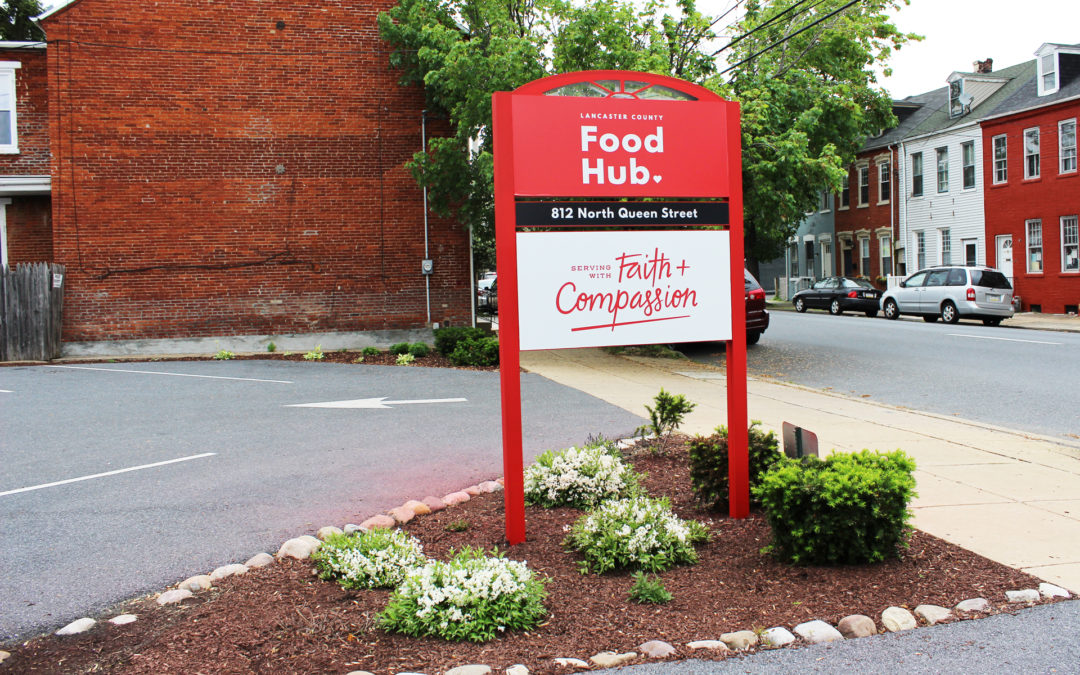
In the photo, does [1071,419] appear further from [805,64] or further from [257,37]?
[805,64]

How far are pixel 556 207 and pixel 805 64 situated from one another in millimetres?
23542

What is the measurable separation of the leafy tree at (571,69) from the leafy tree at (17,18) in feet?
77.2

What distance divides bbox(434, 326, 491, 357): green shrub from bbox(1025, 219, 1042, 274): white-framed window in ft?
73.8

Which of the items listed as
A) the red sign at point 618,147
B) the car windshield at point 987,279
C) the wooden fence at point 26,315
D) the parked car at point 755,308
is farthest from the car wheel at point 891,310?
the red sign at point 618,147

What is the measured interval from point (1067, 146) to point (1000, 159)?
10.4ft

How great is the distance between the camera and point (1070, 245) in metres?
29.9

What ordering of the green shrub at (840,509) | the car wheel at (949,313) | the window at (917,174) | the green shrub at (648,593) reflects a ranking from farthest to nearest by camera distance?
the window at (917,174) → the car wheel at (949,313) → the green shrub at (840,509) → the green shrub at (648,593)

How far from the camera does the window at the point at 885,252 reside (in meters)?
39.9

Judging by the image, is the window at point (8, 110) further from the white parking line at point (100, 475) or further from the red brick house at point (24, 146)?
the white parking line at point (100, 475)

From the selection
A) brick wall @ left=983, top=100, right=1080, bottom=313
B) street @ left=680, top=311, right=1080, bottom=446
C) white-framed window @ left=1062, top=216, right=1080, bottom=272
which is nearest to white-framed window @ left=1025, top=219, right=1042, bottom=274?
brick wall @ left=983, top=100, right=1080, bottom=313

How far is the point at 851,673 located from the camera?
11.8 ft

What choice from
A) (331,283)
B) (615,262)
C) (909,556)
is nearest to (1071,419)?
(909,556)

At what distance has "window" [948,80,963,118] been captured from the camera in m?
36.0

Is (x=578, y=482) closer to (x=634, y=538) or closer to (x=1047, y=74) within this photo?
(x=634, y=538)
